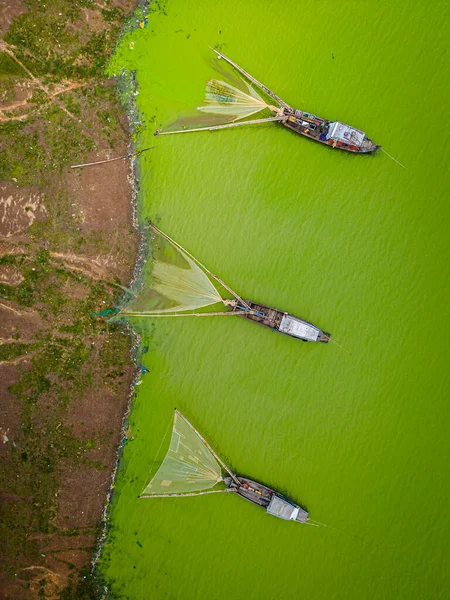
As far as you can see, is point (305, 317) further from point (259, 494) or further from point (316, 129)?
point (316, 129)

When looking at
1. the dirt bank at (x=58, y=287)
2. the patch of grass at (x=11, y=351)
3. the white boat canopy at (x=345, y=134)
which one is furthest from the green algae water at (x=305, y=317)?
the patch of grass at (x=11, y=351)

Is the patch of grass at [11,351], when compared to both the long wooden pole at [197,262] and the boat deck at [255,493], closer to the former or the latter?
the long wooden pole at [197,262]

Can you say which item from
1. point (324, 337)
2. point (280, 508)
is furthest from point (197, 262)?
point (280, 508)

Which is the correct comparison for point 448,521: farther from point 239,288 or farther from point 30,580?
point 30,580

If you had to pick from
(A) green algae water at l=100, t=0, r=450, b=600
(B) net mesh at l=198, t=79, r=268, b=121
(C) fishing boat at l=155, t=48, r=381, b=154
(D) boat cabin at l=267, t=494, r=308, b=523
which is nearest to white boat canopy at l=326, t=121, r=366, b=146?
(C) fishing boat at l=155, t=48, r=381, b=154

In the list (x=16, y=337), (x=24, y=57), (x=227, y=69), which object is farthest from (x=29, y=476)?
(x=227, y=69)

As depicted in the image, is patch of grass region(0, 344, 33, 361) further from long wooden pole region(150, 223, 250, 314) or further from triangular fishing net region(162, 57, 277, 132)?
triangular fishing net region(162, 57, 277, 132)

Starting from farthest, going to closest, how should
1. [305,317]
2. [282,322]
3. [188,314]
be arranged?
[305,317] < [188,314] < [282,322]
